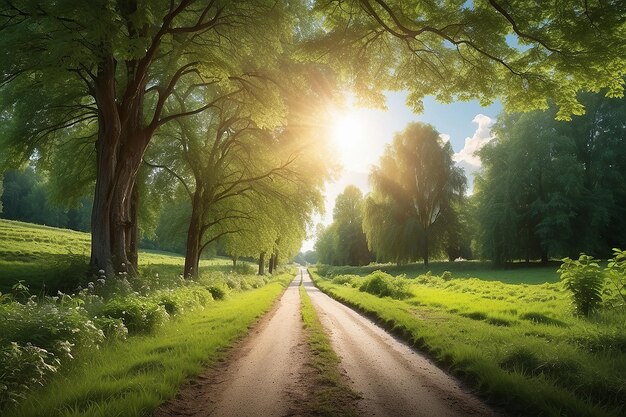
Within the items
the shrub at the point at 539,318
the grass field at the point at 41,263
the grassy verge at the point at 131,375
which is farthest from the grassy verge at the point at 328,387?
the grass field at the point at 41,263

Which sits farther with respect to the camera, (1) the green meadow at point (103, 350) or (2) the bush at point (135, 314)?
(2) the bush at point (135, 314)

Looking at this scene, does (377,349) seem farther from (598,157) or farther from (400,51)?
(598,157)

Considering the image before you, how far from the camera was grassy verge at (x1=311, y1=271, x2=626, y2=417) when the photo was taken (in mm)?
4766

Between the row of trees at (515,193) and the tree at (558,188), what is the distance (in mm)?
88

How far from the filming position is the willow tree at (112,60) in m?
7.62

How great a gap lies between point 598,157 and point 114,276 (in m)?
38.6

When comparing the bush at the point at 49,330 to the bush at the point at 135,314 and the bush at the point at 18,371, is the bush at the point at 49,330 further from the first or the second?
the bush at the point at 135,314

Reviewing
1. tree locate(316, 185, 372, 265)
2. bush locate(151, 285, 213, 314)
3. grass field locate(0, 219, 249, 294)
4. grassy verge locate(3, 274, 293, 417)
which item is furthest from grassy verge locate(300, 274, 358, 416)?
tree locate(316, 185, 372, 265)

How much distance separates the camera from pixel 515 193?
3444 cm

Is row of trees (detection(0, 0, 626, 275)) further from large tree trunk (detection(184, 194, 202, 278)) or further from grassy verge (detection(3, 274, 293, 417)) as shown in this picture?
grassy verge (detection(3, 274, 293, 417))

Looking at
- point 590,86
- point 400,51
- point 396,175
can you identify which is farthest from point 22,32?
point 396,175

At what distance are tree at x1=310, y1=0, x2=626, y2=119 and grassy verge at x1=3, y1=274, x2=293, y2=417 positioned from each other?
7.77 m

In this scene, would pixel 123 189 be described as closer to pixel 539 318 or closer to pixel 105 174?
pixel 105 174

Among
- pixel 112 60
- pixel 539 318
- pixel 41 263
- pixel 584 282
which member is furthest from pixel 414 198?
pixel 112 60
